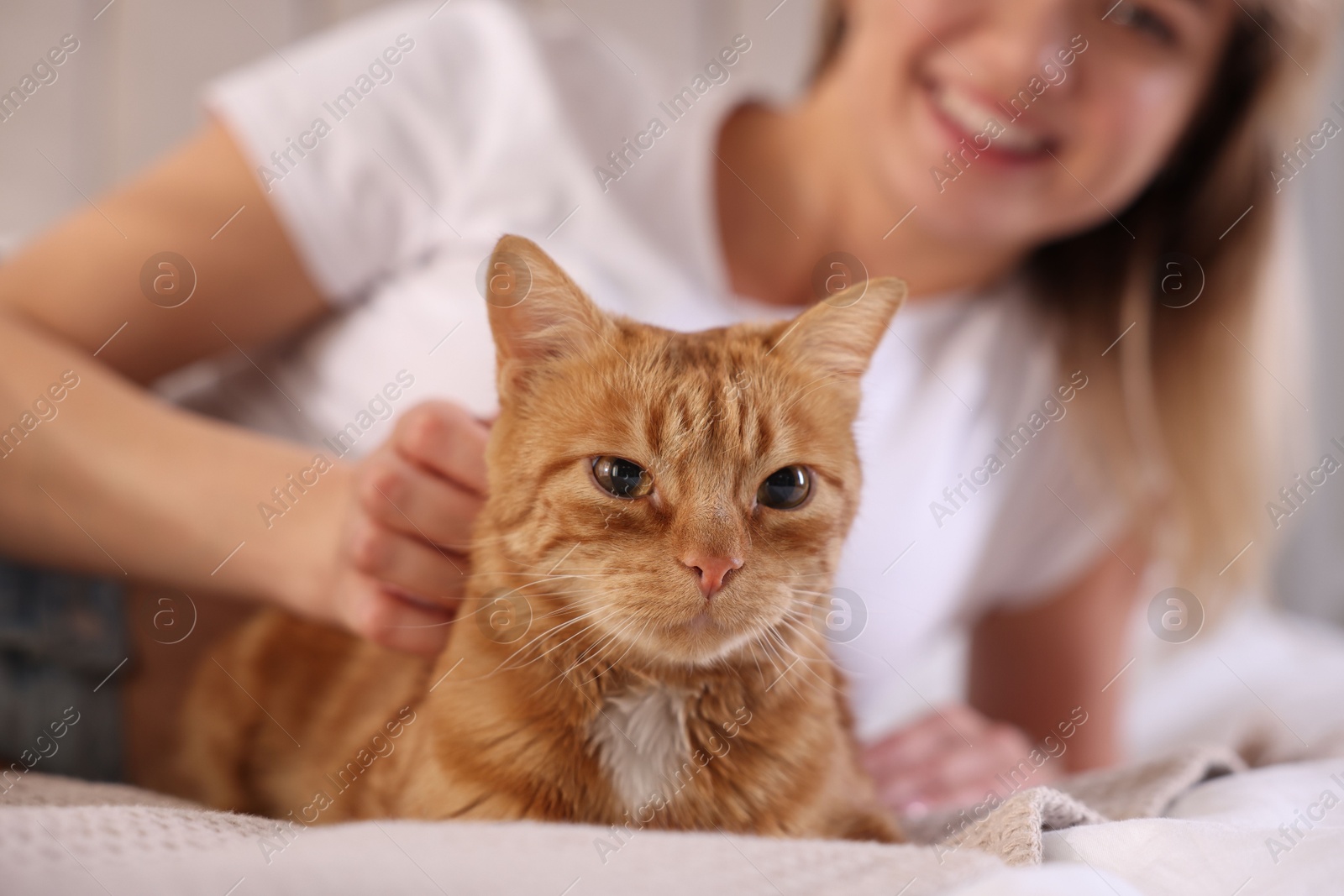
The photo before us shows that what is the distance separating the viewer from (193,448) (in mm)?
1146

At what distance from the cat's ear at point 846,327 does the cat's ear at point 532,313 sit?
0.16 metres

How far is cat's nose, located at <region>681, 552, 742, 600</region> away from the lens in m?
0.71

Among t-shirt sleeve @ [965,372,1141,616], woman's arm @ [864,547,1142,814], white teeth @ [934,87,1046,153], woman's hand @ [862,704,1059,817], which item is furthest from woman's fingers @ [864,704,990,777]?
white teeth @ [934,87,1046,153]

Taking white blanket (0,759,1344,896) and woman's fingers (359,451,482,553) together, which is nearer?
white blanket (0,759,1344,896)

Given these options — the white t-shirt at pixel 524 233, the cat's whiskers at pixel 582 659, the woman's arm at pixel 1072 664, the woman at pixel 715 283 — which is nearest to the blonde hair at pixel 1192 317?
the woman at pixel 715 283

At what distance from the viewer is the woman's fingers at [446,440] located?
87 centimetres

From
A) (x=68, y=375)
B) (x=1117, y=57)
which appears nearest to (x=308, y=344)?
(x=68, y=375)

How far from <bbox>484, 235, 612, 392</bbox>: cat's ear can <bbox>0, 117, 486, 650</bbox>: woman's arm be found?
113 mm

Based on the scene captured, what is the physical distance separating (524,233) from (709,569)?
0.65m

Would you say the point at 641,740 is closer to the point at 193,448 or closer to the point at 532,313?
the point at 532,313

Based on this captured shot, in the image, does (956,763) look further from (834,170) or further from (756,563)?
(834,170)

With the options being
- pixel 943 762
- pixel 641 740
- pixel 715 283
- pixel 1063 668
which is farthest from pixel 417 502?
pixel 1063 668

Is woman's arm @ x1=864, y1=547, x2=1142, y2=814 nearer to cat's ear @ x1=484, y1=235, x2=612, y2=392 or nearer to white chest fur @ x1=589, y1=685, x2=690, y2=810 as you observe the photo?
white chest fur @ x1=589, y1=685, x2=690, y2=810

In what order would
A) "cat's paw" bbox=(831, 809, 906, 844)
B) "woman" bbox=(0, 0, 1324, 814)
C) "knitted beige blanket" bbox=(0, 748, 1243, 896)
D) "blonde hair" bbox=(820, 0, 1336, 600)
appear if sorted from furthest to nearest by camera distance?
"blonde hair" bbox=(820, 0, 1336, 600), "woman" bbox=(0, 0, 1324, 814), "cat's paw" bbox=(831, 809, 906, 844), "knitted beige blanket" bbox=(0, 748, 1243, 896)
